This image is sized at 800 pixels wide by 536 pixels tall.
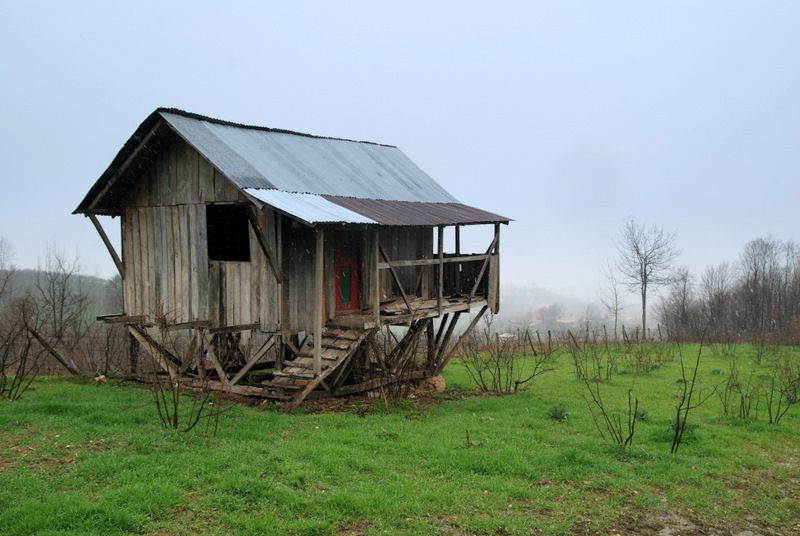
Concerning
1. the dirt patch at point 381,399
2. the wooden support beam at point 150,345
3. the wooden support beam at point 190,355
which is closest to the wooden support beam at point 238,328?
the wooden support beam at point 190,355

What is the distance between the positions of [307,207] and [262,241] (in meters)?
1.07

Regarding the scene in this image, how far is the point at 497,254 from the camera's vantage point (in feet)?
58.8

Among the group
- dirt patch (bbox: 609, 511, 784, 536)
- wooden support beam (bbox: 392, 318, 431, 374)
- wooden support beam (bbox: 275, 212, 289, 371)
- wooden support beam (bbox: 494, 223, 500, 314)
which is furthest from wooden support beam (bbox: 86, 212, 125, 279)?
dirt patch (bbox: 609, 511, 784, 536)

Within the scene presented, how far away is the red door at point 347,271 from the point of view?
1438 centimetres

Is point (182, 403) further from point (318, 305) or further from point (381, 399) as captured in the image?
point (381, 399)

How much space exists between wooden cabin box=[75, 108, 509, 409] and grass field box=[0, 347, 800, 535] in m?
1.73

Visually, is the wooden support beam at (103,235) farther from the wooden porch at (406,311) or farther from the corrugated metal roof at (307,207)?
the wooden porch at (406,311)

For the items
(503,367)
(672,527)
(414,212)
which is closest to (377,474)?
(672,527)

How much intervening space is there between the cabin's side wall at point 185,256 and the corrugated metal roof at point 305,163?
0.52 meters

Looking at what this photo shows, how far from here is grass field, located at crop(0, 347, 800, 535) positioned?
739 cm

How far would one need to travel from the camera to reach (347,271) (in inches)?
578

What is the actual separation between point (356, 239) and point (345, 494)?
7.62 meters

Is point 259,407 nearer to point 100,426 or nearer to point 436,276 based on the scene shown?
point 100,426

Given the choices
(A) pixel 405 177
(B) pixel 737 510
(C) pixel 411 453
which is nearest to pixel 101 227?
(A) pixel 405 177
